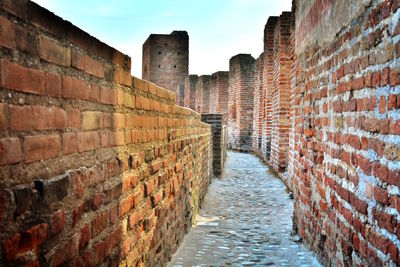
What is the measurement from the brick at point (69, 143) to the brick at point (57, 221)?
0.74 ft

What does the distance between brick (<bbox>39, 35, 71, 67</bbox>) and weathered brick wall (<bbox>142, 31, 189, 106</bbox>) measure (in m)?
25.7

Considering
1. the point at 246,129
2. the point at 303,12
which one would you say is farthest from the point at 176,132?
the point at 246,129

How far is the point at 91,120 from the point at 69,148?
0.24m

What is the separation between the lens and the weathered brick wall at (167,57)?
26.8m

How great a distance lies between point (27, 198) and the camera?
3.69ft

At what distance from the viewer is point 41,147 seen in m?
1.20

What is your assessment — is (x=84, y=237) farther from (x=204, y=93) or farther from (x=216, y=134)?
(x=204, y=93)

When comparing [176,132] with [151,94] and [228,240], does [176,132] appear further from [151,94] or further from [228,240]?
[228,240]

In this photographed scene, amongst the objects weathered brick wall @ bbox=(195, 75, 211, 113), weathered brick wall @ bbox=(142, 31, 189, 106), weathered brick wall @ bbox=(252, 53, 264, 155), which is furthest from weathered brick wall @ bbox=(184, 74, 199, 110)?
weathered brick wall @ bbox=(252, 53, 264, 155)

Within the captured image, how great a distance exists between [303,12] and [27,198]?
3.60m

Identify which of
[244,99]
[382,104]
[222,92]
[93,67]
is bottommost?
[382,104]

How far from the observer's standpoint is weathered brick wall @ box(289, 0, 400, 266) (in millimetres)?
1792

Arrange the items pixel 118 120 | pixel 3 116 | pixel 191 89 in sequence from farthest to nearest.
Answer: pixel 191 89
pixel 118 120
pixel 3 116

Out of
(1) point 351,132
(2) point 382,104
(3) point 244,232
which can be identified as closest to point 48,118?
(2) point 382,104
